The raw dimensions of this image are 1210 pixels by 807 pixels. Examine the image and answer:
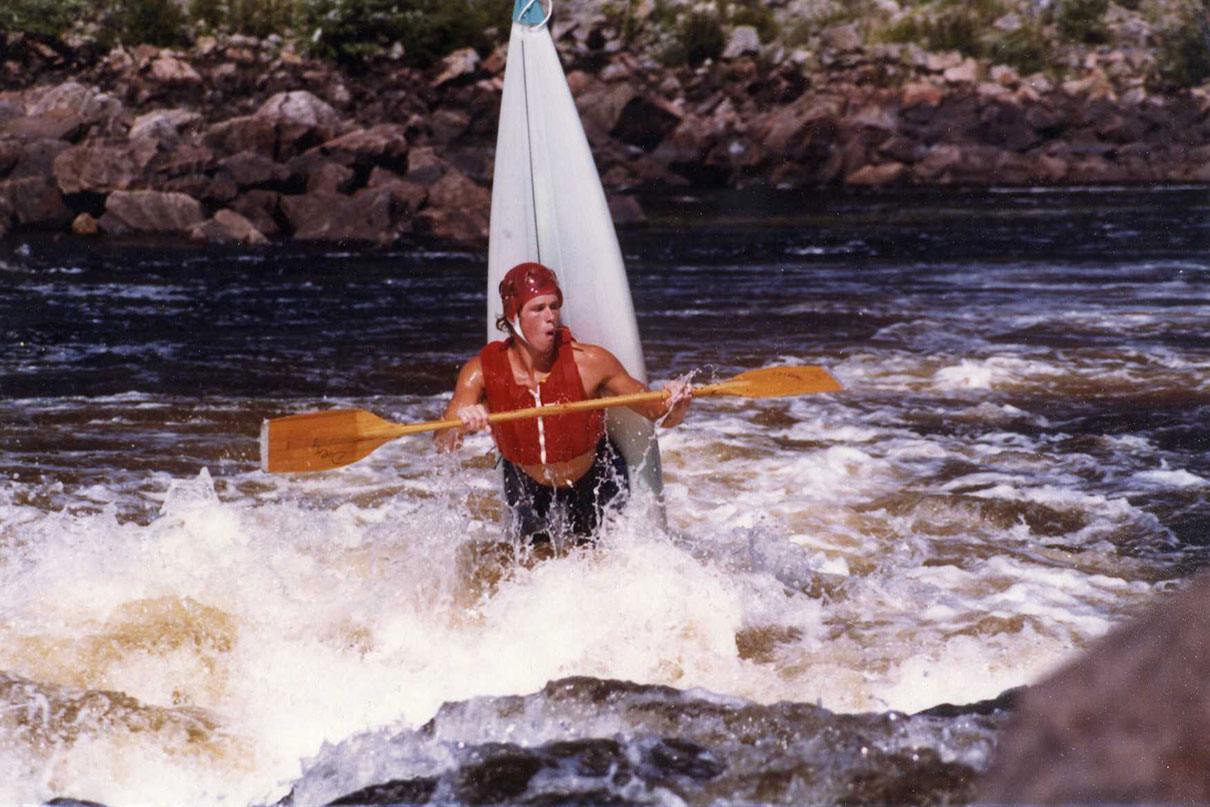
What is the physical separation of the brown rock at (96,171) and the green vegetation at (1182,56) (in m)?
15.4

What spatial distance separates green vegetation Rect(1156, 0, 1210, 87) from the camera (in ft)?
65.1

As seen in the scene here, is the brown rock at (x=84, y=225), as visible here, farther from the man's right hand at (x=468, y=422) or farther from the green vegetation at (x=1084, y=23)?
the green vegetation at (x=1084, y=23)

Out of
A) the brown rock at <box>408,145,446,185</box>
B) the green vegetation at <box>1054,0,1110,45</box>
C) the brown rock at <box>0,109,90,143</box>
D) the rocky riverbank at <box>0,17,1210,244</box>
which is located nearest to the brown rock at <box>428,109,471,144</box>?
the rocky riverbank at <box>0,17,1210,244</box>

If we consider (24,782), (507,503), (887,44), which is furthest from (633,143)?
(24,782)

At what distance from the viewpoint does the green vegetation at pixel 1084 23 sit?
21719mm

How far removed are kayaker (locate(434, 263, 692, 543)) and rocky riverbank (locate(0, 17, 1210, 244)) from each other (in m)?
9.67

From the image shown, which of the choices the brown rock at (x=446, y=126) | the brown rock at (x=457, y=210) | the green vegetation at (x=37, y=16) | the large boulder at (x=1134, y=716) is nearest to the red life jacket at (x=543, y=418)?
the large boulder at (x=1134, y=716)

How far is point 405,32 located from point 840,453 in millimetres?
17121

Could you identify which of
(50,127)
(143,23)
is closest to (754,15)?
(143,23)

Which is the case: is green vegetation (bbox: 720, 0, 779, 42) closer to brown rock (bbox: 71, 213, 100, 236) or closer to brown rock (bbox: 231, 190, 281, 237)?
brown rock (bbox: 231, 190, 281, 237)

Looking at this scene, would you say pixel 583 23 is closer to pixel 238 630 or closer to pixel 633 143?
pixel 633 143

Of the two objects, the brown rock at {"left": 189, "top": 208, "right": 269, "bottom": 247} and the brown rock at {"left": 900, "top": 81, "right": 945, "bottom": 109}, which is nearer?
the brown rock at {"left": 189, "top": 208, "right": 269, "bottom": 247}

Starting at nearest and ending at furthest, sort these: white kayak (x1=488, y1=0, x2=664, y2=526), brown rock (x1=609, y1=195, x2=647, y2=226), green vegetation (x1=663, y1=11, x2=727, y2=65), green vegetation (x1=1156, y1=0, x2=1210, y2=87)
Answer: white kayak (x1=488, y1=0, x2=664, y2=526) → brown rock (x1=609, y1=195, x2=647, y2=226) → green vegetation (x1=1156, y1=0, x2=1210, y2=87) → green vegetation (x1=663, y1=11, x2=727, y2=65)

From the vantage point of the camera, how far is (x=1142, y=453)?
521 centimetres
